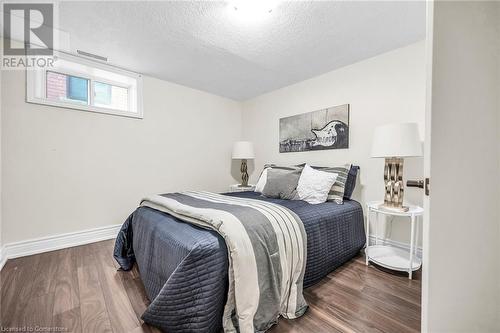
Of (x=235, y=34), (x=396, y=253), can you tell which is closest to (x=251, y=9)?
(x=235, y=34)

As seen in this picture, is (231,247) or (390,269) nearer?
(231,247)

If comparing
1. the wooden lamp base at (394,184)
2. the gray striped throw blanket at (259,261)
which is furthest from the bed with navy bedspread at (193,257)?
the wooden lamp base at (394,184)

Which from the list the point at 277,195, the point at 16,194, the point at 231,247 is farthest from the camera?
the point at 277,195

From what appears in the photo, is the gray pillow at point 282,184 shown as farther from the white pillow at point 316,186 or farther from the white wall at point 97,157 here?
the white wall at point 97,157

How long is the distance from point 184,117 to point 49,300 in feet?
8.30

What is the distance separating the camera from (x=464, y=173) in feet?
2.67

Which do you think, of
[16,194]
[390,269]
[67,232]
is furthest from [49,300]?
[390,269]

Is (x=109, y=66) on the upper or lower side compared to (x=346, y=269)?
upper

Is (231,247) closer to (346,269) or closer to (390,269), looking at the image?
(346,269)

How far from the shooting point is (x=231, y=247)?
41.3 inches

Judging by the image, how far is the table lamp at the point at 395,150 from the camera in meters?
1.70

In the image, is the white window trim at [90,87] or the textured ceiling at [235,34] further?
the white window trim at [90,87]

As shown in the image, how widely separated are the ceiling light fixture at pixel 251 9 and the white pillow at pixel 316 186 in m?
1.55

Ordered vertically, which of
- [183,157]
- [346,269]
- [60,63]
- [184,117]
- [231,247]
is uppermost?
[60,63]
